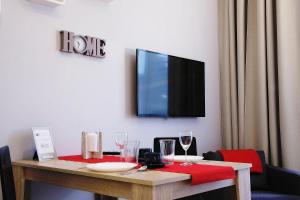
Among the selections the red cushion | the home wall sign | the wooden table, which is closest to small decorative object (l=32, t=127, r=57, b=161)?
the wooden table

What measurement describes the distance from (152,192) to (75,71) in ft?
4.71

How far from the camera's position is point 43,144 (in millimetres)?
2182

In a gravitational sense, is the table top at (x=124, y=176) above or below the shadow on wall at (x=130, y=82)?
below

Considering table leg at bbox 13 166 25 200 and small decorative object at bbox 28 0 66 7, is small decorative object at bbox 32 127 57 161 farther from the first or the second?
small decorative object at bbox 28 0 66 7

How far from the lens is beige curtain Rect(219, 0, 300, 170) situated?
3.45m

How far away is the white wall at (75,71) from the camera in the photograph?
7.43 ft

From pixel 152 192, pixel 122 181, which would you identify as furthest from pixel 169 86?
pixel 152 192

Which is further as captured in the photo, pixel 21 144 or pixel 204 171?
pixel 21 144

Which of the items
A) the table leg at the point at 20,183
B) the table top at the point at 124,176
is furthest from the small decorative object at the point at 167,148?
the table leg at the point at 20,183

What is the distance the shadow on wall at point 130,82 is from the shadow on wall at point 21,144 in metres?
0.86

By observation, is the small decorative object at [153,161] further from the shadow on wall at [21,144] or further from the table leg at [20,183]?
the shadow on wall at [21,144]

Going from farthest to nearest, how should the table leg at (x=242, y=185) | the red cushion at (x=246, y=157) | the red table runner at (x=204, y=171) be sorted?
the red cushion at (x=246, y=157)
the table leg at (x=242, y=185)
the red table runner at (x=204, y=171)

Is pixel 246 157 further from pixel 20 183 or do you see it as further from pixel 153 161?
pixel 20 183

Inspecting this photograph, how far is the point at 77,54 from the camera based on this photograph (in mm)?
2594
